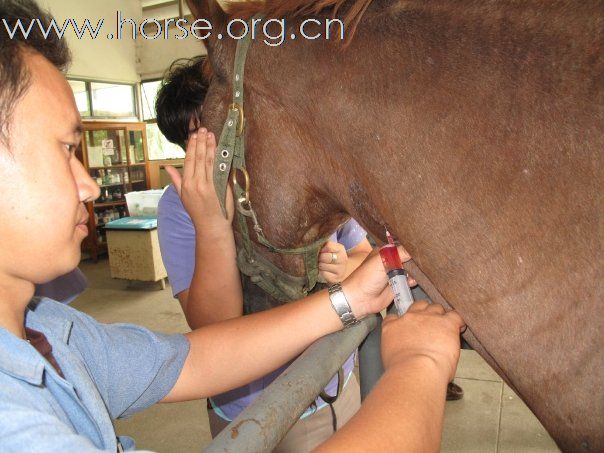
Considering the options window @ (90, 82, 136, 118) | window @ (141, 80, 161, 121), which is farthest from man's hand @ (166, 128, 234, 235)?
window @ (141, 80, 161, 121)

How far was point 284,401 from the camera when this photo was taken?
0.64 meters

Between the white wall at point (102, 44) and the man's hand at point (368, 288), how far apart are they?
7.54 metres

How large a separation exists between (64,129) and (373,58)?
→ 46 cm

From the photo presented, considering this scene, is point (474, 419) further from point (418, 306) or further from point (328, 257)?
point (418, 306)

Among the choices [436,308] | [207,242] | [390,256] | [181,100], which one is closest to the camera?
[436,308]

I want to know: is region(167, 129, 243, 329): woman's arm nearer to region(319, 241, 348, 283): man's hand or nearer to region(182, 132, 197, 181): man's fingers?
region(182, 132, 197, 181): man's fingers

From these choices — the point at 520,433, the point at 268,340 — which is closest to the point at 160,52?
the point at 520,433

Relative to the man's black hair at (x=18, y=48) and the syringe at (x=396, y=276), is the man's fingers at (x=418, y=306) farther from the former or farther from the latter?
the man's black hair at (x=18, y=48)

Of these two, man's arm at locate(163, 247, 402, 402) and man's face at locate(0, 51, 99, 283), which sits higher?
man's face at locate(0, 51, 99, 283)

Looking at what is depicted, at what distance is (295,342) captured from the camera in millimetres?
925

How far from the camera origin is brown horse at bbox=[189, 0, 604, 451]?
586mm

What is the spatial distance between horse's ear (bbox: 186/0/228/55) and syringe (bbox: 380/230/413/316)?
54 cm

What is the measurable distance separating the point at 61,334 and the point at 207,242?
42 centimetres

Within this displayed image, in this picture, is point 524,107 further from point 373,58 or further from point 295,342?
point 295,342
